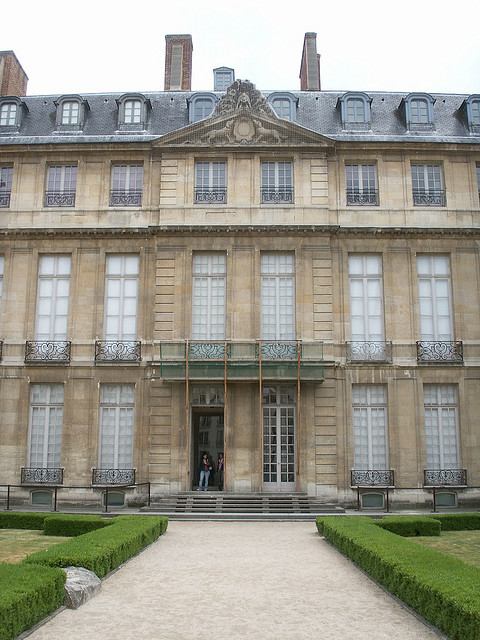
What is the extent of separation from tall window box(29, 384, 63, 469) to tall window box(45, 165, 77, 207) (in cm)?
584

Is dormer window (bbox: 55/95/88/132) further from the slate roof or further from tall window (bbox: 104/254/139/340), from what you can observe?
tall window (bbox: 104/254/139/340)

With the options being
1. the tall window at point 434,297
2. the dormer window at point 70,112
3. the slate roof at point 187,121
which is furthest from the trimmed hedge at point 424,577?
the dormer window at point 70,112

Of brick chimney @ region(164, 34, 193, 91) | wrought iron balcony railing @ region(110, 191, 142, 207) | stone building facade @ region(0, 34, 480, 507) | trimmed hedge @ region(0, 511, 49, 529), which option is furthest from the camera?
brick chimney @ region(164, 34, 193, 91)

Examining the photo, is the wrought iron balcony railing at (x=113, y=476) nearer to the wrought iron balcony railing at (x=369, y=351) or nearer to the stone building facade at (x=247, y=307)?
the stone building facade at (x=247, y=307)

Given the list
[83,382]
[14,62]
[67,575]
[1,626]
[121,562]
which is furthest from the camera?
[14,62]

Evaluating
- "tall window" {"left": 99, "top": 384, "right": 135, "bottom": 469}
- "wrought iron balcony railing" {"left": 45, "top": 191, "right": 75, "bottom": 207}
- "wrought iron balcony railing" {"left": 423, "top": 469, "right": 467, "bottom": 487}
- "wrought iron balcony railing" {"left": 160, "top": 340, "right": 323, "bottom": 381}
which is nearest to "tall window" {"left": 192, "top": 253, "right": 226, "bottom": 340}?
"wrought iron balcony railing" {"left": 160, "top": 340, "right": 323, "bottom": 381}

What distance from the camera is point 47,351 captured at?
21.2 metres

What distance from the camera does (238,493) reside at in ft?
64.1

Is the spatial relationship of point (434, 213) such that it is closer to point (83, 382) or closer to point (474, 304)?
point (474, 304)

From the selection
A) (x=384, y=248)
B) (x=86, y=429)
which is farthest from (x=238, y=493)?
(x=384, y=248)

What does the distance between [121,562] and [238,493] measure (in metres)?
8.97

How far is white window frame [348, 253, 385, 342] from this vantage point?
69.9ft

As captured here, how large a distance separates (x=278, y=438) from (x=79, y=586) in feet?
40.9

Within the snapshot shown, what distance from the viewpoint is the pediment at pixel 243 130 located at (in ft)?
71.9
